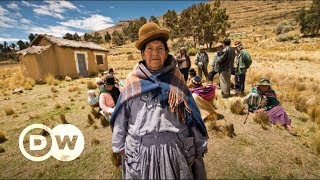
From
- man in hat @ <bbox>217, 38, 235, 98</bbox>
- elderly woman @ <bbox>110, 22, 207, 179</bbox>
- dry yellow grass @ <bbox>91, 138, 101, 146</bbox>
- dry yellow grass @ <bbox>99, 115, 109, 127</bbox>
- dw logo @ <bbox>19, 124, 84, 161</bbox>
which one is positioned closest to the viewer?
elderly woman @ <bbox>110, 22, 207, 179</bbox>

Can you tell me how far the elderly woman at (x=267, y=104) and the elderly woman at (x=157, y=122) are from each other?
4.58 meters

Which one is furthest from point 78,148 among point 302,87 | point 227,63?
point 302,87

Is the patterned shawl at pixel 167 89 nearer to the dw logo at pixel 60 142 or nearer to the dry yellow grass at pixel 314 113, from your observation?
the dw logo at pixel 60 142

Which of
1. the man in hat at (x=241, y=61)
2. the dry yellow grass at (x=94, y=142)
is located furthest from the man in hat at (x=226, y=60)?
the dry yellow grass at (x=94, y=142)

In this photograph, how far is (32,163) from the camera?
4887mm

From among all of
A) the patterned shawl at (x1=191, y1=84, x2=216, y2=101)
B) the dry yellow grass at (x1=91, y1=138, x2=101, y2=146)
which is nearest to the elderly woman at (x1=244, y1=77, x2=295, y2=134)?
the patterned shawl at (x1=191, y1=84, x2=216, y2=101)

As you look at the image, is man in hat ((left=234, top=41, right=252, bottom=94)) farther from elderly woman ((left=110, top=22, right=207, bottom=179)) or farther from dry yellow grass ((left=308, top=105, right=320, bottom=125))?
elderly woman ((left=110, top=22, right=207, bottom=179))

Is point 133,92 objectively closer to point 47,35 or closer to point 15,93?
point 15,93

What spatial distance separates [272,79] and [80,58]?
50.5ft

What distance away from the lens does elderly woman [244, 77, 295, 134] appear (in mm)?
6016

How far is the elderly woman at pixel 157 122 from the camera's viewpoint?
197 cm

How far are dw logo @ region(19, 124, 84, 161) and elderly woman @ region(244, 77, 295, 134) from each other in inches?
184

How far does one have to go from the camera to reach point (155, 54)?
2146 millimetres

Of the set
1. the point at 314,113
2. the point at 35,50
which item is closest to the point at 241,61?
the point at 314,113
